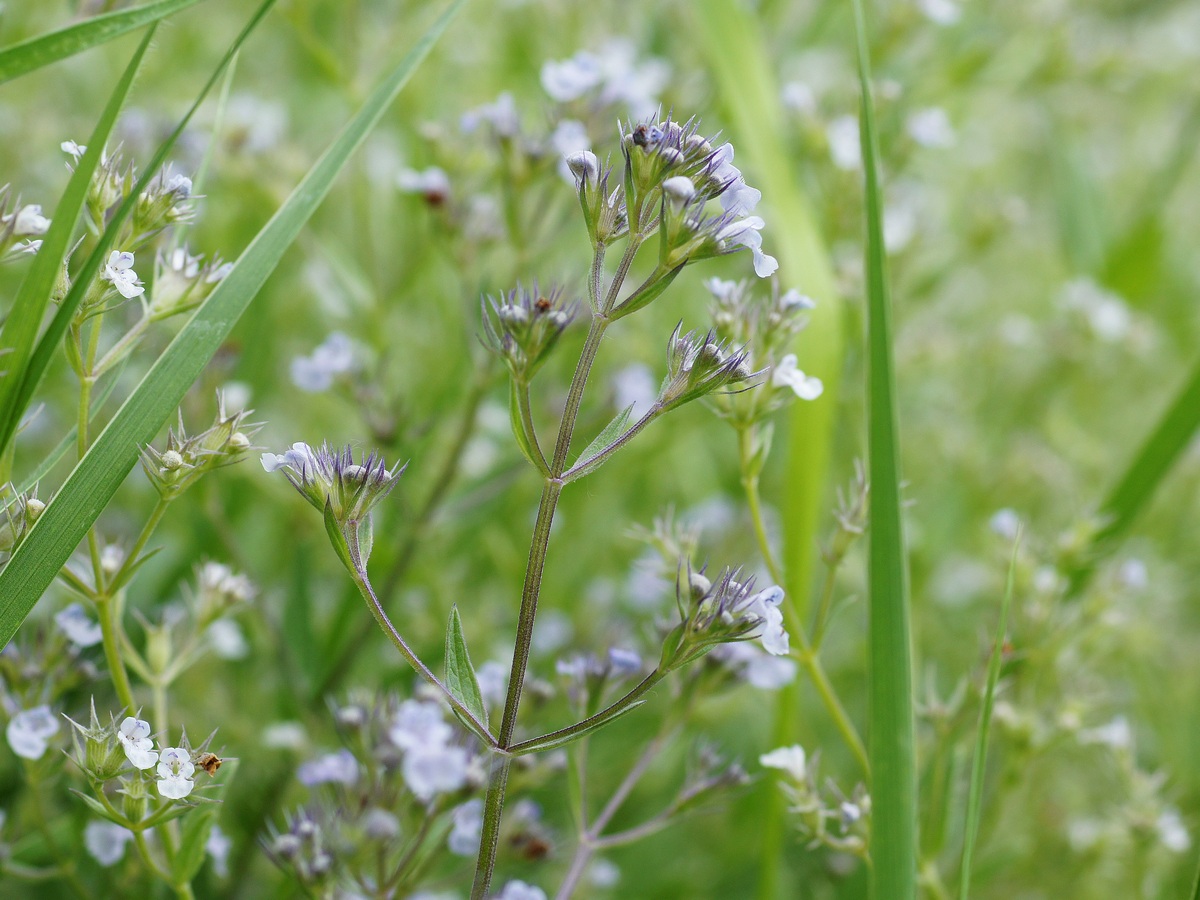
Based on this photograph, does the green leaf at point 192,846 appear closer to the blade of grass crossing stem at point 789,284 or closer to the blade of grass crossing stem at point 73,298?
the blade of grass crossing stem at point 73,298

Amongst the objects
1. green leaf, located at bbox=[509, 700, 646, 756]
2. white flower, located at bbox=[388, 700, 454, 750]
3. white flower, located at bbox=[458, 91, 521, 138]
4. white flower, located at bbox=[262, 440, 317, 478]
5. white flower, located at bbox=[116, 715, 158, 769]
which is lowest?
green leaf, located at bbox=[509, 700, 646, 756]

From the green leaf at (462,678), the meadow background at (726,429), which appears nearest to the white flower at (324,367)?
the meadow background at (726,429)

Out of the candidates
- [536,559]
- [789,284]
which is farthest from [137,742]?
[789,284]

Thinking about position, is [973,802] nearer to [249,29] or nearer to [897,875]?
[897,875]

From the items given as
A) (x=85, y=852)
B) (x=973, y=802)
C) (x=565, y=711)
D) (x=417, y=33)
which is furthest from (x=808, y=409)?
(x=417, y=33)

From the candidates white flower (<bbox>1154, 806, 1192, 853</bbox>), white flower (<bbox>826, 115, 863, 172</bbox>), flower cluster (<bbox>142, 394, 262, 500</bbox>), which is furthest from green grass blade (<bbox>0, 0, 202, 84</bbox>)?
white flower (<bbox>1154, 806, 1192, 853</bbox>)

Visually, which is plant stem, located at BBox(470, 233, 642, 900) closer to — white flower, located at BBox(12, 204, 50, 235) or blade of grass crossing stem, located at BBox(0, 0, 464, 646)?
blade of grass crossing stem, located at BBox(0, 0, 464, 646)
